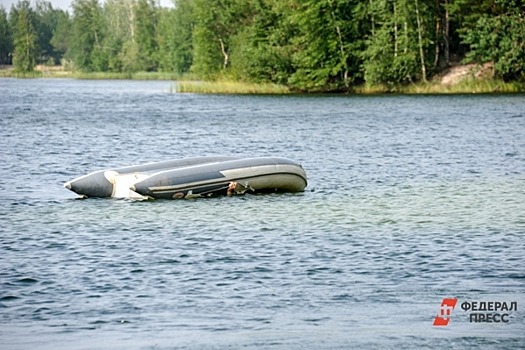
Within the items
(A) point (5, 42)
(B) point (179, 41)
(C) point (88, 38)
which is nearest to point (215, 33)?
(B) point (179, 41)

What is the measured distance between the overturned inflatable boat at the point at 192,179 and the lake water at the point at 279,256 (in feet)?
1.02

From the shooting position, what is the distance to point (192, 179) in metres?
21.5

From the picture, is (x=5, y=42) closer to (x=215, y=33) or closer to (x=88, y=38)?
(x=88, y=38)

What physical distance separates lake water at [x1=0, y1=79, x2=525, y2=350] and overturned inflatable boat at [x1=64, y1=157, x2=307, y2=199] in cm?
31

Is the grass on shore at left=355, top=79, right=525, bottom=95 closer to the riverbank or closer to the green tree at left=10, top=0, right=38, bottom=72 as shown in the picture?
the riverbank

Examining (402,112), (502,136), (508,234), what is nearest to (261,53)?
(402,112)

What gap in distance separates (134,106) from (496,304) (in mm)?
55805

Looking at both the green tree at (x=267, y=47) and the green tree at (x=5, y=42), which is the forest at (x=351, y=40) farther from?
the green tree at (x=5, y=42)

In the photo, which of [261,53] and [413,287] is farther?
[261,53]

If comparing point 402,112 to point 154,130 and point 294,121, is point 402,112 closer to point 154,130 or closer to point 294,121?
point 294,121

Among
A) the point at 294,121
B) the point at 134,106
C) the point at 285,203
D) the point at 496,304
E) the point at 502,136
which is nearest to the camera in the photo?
the point at 496,304

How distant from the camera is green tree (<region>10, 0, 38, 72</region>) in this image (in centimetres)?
16488

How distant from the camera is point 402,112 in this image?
2105 inches

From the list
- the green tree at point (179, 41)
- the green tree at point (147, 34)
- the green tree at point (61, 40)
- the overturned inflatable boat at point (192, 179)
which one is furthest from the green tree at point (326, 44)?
the green tree at point (61, 40)
